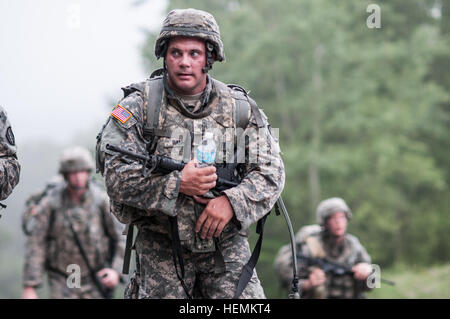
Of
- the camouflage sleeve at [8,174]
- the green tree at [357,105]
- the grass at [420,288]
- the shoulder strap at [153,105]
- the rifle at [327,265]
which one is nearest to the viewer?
the shoulder strap at [153,105]

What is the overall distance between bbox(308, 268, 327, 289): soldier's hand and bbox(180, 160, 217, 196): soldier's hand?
5.33m

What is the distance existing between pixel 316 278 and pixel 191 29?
218 inches

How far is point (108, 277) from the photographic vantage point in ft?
27.2

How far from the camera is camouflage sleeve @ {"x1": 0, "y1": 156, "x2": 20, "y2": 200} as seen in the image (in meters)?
4.61

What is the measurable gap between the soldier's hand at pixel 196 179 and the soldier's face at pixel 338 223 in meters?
5.49

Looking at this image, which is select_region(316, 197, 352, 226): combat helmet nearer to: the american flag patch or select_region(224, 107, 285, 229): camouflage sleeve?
select_region(224, 107, 285, 229): camouflage sleeve

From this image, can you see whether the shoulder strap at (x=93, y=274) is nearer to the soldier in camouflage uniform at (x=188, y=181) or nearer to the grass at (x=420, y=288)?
the soldier in camouflage uniform at (x=188, y=181)

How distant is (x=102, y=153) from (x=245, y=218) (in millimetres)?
1014

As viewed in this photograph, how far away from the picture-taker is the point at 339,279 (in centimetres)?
949

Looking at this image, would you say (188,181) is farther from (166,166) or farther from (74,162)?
(74,162)

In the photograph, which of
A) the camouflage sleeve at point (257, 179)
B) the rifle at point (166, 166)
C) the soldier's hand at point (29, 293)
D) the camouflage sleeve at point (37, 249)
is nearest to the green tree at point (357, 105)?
the camouflage sleeve at point (37, 249)

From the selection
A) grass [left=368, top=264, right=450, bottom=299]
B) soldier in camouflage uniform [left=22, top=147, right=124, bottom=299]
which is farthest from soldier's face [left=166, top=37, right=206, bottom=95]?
grass [left=368, top=264, right=450, bottom=299]

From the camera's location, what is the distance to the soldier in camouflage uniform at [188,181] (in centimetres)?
418
